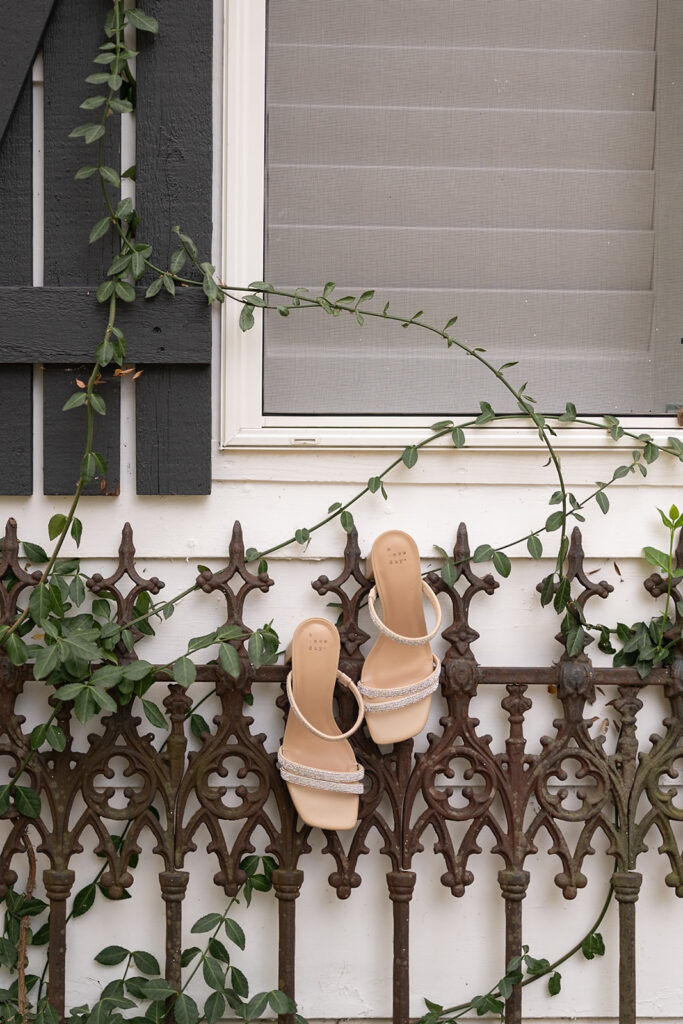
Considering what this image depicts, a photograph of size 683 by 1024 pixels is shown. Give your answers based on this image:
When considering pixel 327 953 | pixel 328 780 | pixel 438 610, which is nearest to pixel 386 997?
pixel 327 953

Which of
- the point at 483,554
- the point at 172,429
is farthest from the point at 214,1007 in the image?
the point at 172,429

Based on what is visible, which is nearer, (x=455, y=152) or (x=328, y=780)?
(x=328, y=780)

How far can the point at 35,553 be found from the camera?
165cm

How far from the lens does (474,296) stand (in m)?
1.82

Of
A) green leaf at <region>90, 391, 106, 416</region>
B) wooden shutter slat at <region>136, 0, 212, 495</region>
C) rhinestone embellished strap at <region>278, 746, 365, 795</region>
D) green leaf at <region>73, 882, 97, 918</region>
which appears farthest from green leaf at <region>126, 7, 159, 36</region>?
green leaf at <region>73, 882, 97, 918</region>

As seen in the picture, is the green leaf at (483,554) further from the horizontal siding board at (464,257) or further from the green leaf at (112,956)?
the green leaf at (112,956)

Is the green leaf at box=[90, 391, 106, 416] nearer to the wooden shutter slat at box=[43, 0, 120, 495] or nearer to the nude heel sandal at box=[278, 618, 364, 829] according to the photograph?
the wooden shutter slat at box=[43, 0, 120, 495]

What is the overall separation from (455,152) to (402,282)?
0.29 metres

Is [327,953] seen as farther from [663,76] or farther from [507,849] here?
[663,76]

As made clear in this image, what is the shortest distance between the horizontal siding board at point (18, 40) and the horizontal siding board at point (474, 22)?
45 centimetres

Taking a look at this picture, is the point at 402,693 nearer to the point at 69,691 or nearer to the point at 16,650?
the point at 69,691

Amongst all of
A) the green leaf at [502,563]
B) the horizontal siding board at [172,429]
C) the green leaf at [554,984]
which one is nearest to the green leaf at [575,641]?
the green leaf at [502,563]

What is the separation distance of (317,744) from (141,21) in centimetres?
137

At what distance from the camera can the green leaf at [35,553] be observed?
1640 mm
